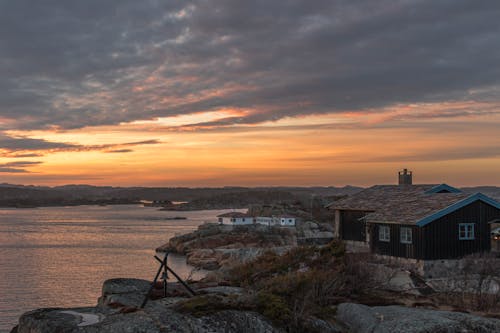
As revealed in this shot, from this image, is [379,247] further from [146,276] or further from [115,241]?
[115,241]

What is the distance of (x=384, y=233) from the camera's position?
33.8 m

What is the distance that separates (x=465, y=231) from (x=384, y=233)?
4739 mm

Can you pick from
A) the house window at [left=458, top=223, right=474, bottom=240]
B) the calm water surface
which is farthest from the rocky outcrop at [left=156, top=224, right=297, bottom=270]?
the house window at [left=458, top=223, right=474, bottom=240]

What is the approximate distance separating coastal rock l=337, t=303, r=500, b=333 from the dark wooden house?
54.7 ft

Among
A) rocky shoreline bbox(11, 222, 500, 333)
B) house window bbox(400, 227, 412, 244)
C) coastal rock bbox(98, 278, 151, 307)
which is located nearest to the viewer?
rocky shoreline bbox(11, 222, 500, 333)

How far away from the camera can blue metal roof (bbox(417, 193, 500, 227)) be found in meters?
30.8

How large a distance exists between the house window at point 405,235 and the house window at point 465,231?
2.99 metres

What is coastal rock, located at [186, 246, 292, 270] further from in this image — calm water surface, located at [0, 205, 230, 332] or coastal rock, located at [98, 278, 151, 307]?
coastal rock, located at [98, 278, 151, 307]

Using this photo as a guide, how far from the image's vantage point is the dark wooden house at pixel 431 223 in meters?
31.0

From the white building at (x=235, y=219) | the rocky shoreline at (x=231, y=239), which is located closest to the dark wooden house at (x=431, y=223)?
the rocky shoreline at (x=231, y=239)

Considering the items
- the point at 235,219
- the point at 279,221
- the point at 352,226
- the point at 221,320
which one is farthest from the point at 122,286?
the point at 279,221

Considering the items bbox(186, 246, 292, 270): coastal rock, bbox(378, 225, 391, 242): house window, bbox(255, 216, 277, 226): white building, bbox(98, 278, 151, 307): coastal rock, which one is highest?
bbox(378, 225, 391, 242): house window

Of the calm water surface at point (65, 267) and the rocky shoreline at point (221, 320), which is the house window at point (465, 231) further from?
the calm water surface at point (65, 267)

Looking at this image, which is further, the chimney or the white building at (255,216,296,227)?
the white building at (255,216,296,227)
